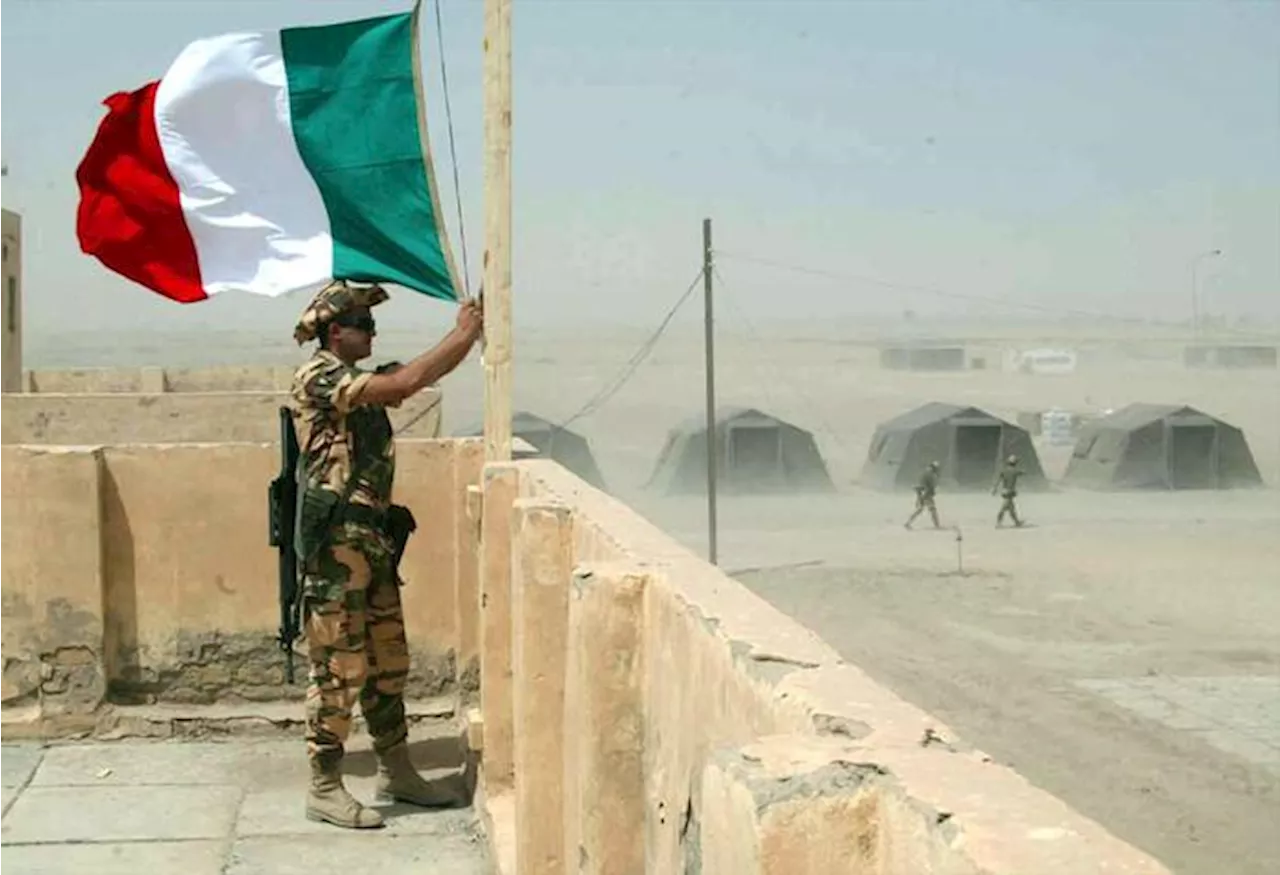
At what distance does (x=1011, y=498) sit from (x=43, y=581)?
1003 inches

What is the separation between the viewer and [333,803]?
18.4ft

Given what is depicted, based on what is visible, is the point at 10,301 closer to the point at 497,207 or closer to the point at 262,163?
the point at 262,163

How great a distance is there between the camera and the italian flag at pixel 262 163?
591cm

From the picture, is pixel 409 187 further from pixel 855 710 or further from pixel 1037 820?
pixel 1037 820

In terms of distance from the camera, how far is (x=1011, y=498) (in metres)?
A: 30.4

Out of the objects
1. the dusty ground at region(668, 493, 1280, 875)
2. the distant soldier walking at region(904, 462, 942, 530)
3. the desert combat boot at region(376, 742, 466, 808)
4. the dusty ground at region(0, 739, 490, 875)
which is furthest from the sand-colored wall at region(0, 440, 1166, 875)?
the distant soldier walking at region(904, 462, 942, 530)

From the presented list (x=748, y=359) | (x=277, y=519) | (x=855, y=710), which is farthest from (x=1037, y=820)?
(x=748, y=359)

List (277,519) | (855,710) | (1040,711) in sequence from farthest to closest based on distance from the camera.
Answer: (1040,711), (277,519), (855,710)

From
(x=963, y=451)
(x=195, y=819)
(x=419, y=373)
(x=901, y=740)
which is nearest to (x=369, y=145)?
(x=419, y=373)

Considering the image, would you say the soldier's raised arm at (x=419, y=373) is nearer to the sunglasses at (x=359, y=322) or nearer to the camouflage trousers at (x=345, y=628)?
the sunglasses at (x=359, y=322)

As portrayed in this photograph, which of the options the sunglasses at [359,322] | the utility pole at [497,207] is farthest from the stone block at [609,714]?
the sunglasses at [359,322]

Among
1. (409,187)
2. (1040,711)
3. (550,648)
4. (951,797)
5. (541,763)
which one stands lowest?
(1040,711)

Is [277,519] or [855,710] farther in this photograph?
[277,519]

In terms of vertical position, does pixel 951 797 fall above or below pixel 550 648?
above
